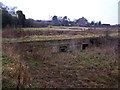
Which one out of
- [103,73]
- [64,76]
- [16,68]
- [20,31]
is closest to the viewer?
[16,68]

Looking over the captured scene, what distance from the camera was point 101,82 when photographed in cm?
497

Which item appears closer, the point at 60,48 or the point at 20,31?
the point at 60,48

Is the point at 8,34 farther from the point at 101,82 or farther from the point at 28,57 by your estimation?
the point at 101,82

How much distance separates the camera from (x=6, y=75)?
162 inches

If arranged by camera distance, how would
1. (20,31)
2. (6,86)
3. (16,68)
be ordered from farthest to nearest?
1. (20,31)
2. (16,68)
3. (6,86)

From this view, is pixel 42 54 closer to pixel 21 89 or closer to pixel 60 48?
pixel 60 48

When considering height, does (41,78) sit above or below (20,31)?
below

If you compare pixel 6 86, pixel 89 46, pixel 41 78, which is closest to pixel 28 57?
pixel 41 78

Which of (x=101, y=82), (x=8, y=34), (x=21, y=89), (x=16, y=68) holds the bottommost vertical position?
(x=101, y=82)

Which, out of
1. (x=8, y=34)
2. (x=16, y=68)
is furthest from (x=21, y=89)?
(x=8, y=34)

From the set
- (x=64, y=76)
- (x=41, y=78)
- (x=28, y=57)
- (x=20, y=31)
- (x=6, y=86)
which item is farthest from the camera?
(x=20, y=31)

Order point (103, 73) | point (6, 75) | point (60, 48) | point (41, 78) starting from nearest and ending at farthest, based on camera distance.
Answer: point (6, 75) < point (41, 78) < point (103, 73) < point (60, 48)

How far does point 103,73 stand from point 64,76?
183 cm

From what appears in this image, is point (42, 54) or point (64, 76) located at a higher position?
point (42, 54)
